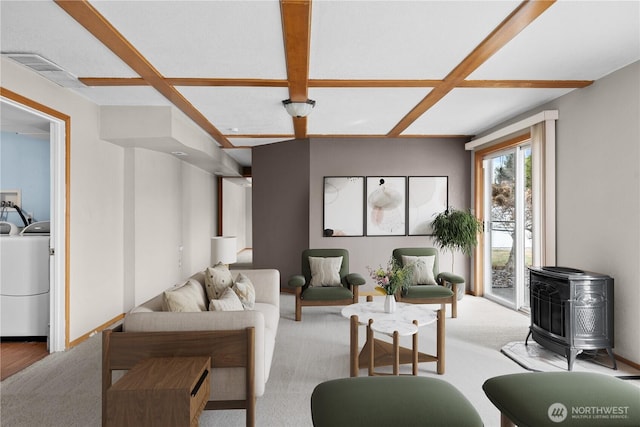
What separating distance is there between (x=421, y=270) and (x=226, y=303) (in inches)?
120

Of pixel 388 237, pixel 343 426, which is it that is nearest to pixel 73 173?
pixel 343 426

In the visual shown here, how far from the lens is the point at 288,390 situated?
2.91m

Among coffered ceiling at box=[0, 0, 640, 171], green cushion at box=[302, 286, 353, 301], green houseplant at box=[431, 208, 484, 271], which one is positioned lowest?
green cushion at box=[302, 286, 353, 301]

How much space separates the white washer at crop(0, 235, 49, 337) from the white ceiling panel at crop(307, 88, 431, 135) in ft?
10.8

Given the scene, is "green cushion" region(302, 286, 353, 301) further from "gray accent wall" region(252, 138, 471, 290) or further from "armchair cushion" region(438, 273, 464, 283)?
"gray accent wall" region(252, 138, 471, 290)

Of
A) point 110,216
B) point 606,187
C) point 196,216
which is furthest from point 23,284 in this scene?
point 606,187

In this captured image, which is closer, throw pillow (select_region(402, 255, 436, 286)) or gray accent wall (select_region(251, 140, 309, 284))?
throw pillow (select_region(402, 255, 436, 286))

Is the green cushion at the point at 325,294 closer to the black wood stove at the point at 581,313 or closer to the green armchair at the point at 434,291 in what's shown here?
the green armchair at the point at 434,291

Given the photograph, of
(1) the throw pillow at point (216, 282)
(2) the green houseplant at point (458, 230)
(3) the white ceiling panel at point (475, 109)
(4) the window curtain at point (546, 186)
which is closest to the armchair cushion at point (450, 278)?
(4) the window curtain at point (546, 186)

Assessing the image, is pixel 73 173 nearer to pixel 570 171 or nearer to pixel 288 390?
pixel 288 390

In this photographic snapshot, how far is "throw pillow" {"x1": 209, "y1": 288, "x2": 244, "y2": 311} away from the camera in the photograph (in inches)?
108

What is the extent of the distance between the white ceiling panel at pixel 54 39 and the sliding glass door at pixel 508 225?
4.92m

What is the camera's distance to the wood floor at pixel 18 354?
3379 millimetres

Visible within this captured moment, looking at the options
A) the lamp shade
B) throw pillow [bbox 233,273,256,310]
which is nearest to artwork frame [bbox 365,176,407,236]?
the lamp shade
